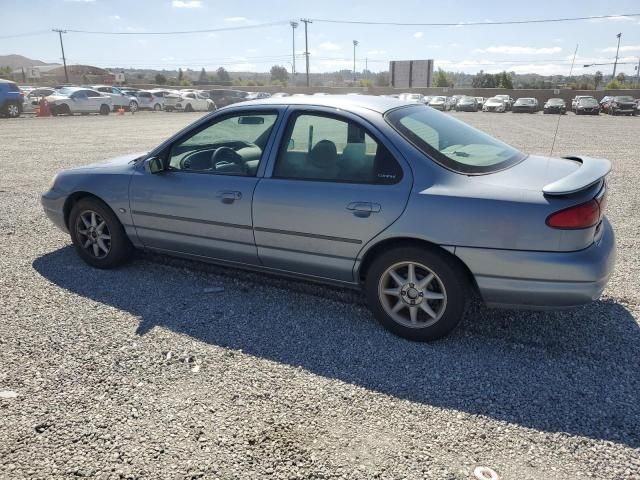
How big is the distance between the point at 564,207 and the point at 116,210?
3.72 metres

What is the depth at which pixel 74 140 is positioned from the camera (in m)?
16.4

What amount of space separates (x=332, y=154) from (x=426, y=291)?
1215 mm

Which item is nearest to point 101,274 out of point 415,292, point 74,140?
point 415,292

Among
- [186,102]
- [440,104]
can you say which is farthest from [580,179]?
[440,104]

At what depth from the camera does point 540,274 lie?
3080 millimetres

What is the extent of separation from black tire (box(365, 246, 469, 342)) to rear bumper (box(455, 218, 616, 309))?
12 centimetres

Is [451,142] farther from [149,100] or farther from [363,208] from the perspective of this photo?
[149,100]

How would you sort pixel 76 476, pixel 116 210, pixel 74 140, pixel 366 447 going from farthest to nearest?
1. pixel 74 140
2. pixel 116 210
3. pixel 366 447
4. pixel 76 476

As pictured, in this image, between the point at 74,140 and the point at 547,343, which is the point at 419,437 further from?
the point at 74,140

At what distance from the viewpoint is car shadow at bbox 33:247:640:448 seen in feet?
9.37

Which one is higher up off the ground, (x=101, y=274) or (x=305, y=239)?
(x=305, y=239)

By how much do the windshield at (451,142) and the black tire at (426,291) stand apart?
2.09 ft

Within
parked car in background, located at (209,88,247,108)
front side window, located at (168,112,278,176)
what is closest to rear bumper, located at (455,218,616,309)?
front side window, located at (168,112,278,176)

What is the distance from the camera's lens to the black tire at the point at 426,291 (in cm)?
330
